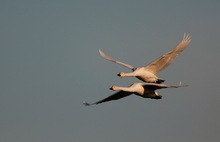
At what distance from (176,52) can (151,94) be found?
6.02m

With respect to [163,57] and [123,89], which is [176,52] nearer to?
[163,57]

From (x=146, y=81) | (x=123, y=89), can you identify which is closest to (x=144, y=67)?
(x=146, y=81)

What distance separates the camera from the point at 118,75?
183ft

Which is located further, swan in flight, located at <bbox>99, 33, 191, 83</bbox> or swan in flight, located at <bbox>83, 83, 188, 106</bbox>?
swan in flight, located at <bbox>99, 33, 191, 83</bbox>

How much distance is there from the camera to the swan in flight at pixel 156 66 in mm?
57062

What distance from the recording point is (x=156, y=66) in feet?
193

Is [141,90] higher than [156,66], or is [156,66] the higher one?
[156,66]

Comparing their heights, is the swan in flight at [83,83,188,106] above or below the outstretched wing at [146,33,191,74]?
below

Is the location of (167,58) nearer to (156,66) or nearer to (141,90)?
(156,66)

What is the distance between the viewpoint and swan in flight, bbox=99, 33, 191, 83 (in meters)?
57.1

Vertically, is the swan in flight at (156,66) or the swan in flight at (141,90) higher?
the swan in flight at (156,66)

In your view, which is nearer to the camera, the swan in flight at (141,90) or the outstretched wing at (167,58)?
the swan in flight at (141,90)

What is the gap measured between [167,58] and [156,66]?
57.2 inches

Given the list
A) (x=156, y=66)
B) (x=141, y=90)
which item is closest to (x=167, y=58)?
(x=156, y=66)
